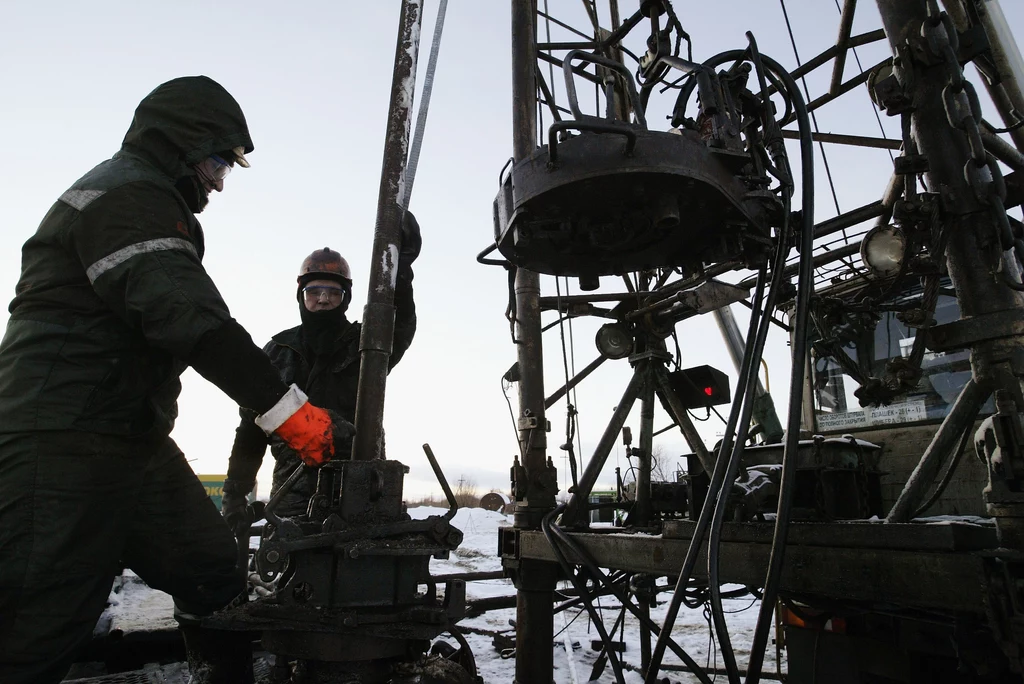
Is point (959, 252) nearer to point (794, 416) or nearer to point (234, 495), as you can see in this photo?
point (794, 416)

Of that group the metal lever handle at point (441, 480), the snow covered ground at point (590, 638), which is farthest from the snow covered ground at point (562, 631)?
the metal lever handle at point (441, 480)

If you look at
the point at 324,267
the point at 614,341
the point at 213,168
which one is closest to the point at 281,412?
the point at 213,168

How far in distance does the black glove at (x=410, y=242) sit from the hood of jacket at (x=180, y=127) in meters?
0.94

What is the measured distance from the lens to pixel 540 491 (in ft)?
12.7

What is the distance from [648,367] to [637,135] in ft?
8.36

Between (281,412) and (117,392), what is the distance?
0.55 m

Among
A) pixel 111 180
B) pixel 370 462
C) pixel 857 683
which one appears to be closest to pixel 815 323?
pixel 857 683

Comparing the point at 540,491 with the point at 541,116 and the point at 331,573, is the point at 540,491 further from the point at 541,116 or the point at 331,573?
the point at 541,116

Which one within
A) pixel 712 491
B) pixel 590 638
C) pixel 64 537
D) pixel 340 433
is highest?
pixel 340 433

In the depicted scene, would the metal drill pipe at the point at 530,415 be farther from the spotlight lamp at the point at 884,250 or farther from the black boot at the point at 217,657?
the spotlight lamp at the point at 884,250

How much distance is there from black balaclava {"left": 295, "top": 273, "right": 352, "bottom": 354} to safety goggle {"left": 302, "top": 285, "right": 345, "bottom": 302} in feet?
0.21

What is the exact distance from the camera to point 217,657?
8.43ft

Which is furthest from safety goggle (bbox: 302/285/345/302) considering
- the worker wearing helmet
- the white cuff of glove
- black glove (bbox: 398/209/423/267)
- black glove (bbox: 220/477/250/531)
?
the white cuff of glove

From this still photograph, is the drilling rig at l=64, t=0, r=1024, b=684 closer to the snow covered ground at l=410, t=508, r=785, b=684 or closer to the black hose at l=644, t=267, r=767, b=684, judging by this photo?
the black hose at l=644, t=267, r=767, b=684
